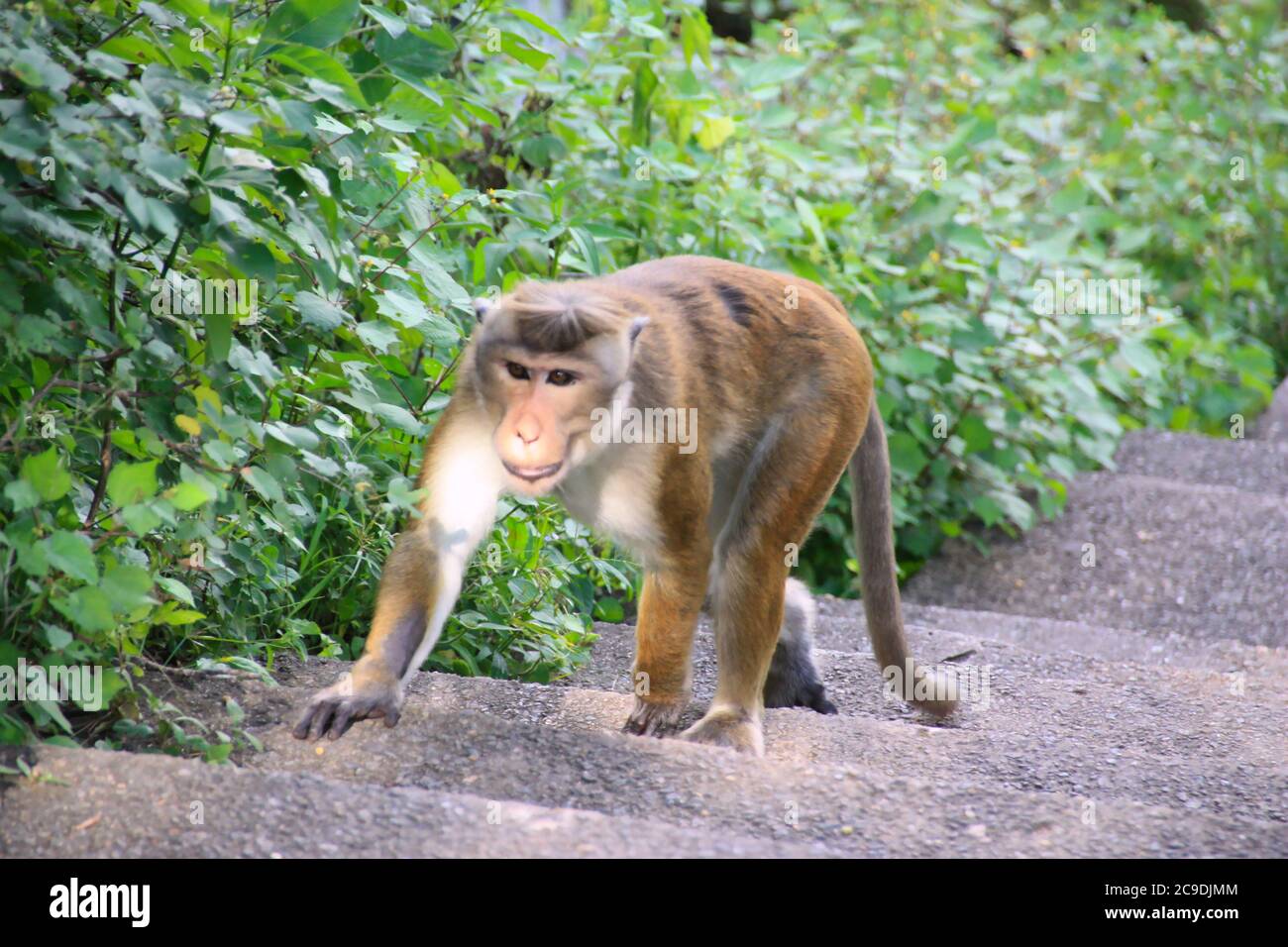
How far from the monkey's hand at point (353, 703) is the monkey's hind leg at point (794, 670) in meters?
1.83

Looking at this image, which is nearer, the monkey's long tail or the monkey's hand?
the monkey's hand

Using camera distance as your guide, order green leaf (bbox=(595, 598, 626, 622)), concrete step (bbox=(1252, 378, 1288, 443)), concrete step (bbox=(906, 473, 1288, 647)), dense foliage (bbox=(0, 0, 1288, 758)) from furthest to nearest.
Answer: concrete step (bbox=(1252, 378, 1288, 443)), concrete step (bbox=(906, 473, 1288, 647)), green leaf (bbox=(595, 598, 626, 622)), dense foliage (bbox=(0, 0, 1288, 758))

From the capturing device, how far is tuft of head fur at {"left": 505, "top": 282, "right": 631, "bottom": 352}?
4.23 meters

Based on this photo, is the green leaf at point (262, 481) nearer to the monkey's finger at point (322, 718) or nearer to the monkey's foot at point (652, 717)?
the monkey's finger at point (322, 718)

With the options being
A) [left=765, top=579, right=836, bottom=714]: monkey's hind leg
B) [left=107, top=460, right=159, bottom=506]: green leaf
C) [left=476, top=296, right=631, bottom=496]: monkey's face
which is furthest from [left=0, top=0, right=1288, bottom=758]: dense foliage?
[left=765, top=579, right=836, bottom=714]: monkey's hind leg

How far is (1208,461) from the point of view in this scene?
10.5m

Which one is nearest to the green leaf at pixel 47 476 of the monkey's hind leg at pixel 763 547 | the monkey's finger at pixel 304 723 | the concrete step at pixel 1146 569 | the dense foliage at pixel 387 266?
the dense foliage at pixel 387 266

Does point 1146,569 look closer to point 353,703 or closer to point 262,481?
point 353,703

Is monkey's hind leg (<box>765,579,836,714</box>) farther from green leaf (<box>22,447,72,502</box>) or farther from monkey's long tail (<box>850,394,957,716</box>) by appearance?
green leaf (<box>22,447,72,502</box>)

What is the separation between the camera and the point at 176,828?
3.30 metres

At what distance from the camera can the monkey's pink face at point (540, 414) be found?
13.7 ft

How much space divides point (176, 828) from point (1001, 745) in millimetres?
2699

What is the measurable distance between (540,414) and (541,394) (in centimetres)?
8

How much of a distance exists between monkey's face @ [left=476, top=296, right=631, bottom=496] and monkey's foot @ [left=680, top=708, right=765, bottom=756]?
106cm
